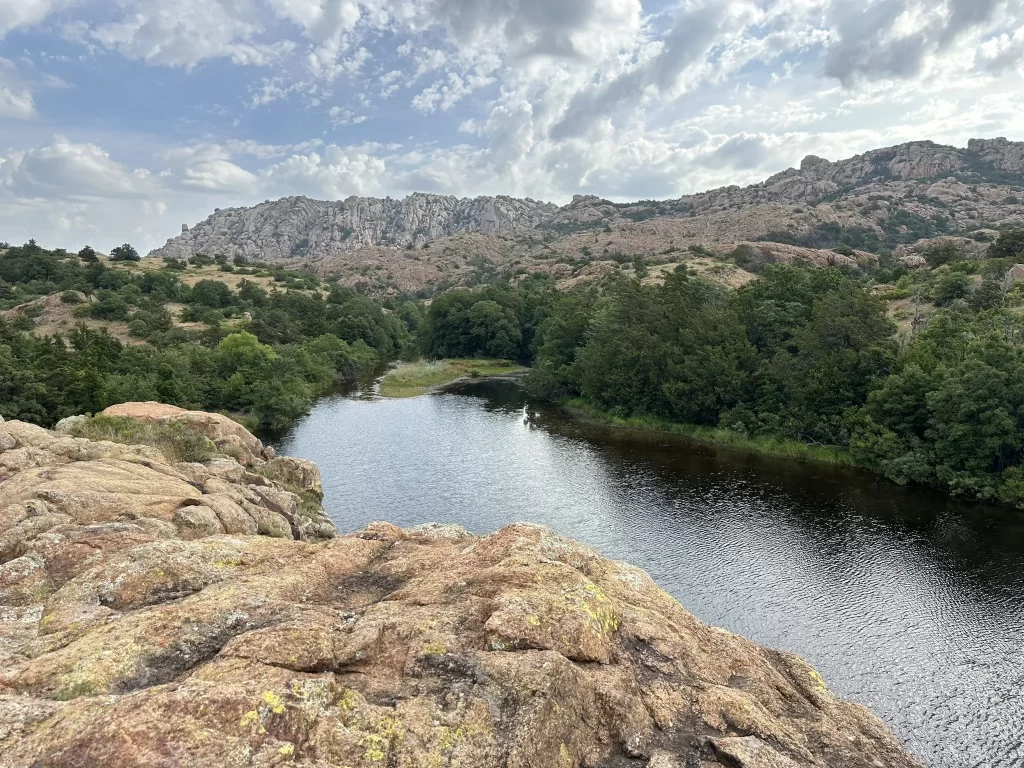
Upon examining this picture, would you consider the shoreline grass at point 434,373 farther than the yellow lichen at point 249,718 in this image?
Yes

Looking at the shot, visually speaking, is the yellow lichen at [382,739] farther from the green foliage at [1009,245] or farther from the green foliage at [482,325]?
the green foliage at [482,325]

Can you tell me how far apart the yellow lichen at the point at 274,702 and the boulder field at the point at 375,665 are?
2 cm

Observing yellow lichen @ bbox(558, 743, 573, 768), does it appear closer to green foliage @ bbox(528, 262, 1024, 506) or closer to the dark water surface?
the dark water surface

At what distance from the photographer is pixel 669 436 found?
200ft

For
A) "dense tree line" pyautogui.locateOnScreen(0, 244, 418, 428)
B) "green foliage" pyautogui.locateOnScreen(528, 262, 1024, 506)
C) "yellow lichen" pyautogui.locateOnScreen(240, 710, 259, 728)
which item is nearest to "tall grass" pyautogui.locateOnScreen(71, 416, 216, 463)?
"dense tree line" pyautogui.locateOnScreen(0, 244, 418, 428)

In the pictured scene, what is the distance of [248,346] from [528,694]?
73450 mm

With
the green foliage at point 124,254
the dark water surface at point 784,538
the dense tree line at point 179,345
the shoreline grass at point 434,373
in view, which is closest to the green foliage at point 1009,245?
the dark water surface at point 784,538

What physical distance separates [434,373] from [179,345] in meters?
34.9

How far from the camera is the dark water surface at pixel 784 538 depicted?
2277 cm

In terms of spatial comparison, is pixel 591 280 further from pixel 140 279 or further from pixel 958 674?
pixel 958 674

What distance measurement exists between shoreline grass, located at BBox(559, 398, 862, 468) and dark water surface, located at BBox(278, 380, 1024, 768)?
7.53 ft

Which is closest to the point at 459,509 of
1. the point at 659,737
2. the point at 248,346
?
the point at 659,737

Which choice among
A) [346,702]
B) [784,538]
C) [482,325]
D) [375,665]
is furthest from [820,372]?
[482,325]

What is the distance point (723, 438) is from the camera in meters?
57.6
